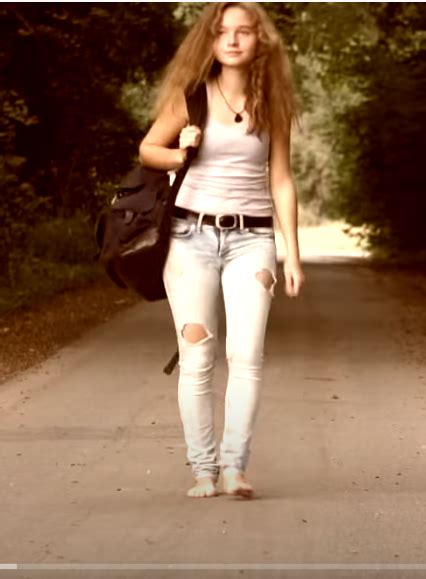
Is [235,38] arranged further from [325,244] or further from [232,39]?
[325,244]

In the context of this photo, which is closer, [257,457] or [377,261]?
[257,457]

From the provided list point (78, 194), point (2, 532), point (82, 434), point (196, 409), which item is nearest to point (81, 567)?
point (2, 532)

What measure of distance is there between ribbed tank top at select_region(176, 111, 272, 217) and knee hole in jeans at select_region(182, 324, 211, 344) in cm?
44

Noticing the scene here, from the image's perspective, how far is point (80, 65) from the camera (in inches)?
1001

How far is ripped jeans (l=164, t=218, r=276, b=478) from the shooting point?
7.00 metres

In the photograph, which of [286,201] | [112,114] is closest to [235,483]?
[286,201]

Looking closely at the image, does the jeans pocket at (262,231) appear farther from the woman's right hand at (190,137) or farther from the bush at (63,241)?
the bush at (63,241)

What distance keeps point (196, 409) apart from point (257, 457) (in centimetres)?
143

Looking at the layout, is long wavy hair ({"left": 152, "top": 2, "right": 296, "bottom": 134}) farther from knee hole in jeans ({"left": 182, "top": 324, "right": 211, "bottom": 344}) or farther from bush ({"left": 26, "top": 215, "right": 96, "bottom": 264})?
bush ({"left": 26, "top": 215, "right": 96, "bottom": 264})

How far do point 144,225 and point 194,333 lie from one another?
0.46 metres

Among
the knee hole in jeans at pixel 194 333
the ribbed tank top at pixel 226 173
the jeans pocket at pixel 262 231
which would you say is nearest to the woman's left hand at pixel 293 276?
the jeans pocket at pixel 262 231

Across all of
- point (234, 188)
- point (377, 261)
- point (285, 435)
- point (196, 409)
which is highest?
point (234, 188)

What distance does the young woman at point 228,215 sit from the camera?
6965 mm

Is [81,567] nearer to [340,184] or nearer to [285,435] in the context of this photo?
[285,435]
